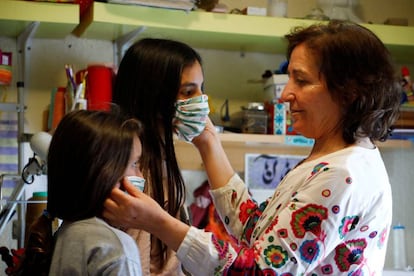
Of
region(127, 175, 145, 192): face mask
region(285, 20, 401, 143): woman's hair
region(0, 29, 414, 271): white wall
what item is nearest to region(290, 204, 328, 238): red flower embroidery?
region(285, 20, 401, 143): woman's hair

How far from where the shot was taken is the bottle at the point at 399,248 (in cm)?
276

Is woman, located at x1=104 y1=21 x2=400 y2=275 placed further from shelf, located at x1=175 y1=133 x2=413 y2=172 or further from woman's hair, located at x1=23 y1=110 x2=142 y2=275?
shelf, located at x1=175 y1=133 x2=413 y2=172

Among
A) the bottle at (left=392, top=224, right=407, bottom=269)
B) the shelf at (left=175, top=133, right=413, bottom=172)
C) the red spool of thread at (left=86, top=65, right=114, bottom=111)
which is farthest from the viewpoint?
the bottle at (left=392, top=224, right=407, bottom=269)

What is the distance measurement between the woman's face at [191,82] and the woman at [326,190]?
228 millimetres

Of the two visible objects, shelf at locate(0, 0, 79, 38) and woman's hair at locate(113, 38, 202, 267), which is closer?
woman's hair at locate(113, 38, 202, 267)

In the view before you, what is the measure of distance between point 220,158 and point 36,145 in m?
0.64

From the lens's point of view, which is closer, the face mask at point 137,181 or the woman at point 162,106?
the face mask at point 137,181

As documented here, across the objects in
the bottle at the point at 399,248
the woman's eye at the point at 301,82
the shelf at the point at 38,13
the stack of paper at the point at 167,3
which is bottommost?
the bottle at the point at 399,248

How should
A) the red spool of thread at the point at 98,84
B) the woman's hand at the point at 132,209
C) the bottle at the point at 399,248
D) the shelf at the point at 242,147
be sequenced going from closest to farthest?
1. the woman's hand at the point at 132,209
2. the red spool of thread at the point at 98,84
3. the shelf at the point at 242,147
4. the bottle at the point at 399,248

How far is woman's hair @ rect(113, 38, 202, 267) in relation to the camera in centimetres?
137

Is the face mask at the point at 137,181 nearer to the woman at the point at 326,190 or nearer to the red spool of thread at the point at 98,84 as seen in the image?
the woman at the point at 326,190

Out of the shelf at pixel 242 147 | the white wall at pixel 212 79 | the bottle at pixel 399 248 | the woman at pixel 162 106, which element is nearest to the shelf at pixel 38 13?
the white wall at pixel 212 79

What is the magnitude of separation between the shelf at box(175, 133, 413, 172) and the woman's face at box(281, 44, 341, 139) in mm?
1180

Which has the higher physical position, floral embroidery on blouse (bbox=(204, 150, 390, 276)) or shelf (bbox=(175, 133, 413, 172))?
floral embroidery on blouse (bbox=(204, 150, 390, 276))
